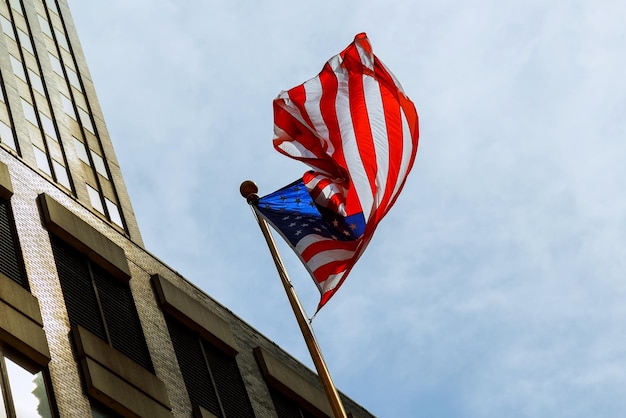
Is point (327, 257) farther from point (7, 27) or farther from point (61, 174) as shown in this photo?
point (7, 27)

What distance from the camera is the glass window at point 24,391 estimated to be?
1873 cm

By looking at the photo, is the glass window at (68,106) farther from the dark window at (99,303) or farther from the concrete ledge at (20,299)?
the concrete ledge at (20,299)

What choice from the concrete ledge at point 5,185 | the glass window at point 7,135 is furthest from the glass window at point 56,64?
the concrete ledge at point 5,185

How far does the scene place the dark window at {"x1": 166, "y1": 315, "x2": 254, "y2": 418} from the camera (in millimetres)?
24812

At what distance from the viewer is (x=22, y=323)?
20.0 metres

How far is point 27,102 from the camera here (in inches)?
1243

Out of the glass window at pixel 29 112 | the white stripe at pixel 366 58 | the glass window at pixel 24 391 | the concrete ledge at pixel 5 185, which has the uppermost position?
the glass window at pixel 29 112

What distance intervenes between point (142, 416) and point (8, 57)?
15183 millimetres

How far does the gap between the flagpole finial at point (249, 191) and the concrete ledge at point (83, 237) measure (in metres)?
4.45

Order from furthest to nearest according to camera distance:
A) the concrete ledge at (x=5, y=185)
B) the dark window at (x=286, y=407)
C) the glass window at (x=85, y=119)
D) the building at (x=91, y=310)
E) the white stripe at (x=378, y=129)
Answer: the glass window at (x=85, y=119) < the dark window at (x=286, y=407) < the concrete ledge at (x=5, y=185) < the white stripe at (x=378, y=129) < the building at (x=91, y=310)

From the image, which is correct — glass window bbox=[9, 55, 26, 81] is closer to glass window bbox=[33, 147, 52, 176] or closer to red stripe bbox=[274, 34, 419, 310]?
glass window bbox=[33, 147, 52, 176]

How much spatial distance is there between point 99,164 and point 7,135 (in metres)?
5.61

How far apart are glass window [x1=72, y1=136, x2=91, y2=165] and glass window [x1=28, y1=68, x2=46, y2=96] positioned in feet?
5.87

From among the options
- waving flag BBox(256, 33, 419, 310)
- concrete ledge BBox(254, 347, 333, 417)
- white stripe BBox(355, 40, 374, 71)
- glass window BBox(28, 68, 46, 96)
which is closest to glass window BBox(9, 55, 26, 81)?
glass window BBox(28, 68, 46, 96)
